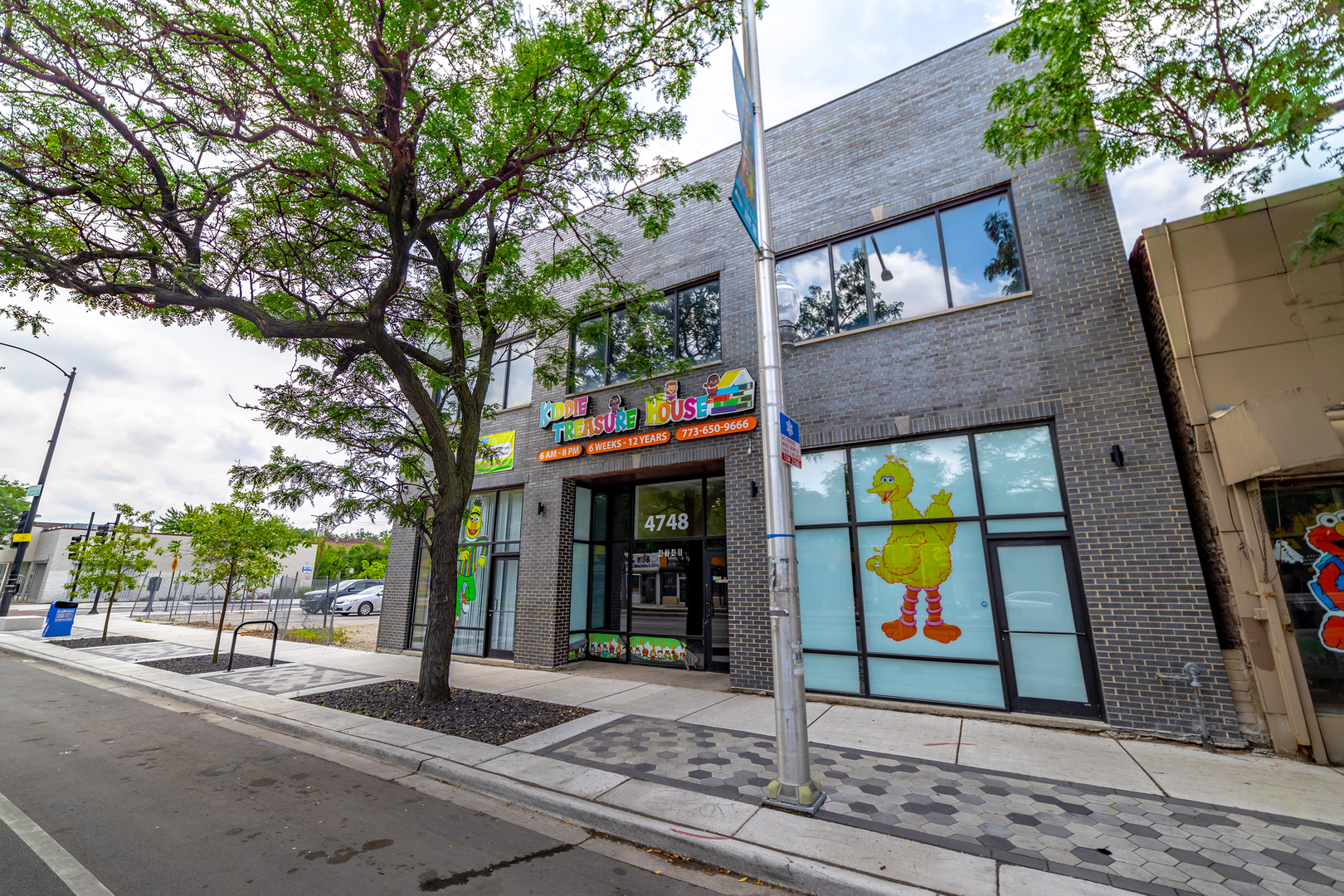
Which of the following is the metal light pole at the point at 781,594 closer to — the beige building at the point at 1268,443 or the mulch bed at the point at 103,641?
the beige building at the point at 1268,443

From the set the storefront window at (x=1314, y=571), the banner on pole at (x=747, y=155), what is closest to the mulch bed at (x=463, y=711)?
the banner on pole at (x=747, y=155)

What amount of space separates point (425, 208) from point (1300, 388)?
1115 centimetres

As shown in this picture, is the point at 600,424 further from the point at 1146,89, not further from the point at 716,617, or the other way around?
the point at 1146,89

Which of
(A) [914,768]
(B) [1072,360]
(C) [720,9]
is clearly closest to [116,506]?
(C) [720,9]

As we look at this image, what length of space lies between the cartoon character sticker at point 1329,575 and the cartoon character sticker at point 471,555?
46.2 feet

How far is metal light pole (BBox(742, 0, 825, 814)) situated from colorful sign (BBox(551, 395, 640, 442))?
604cm

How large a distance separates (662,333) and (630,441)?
229cm

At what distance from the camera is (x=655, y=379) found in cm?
1123

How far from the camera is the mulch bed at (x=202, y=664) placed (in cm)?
1143

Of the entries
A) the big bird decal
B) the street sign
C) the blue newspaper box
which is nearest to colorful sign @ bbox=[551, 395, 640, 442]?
the big bird decal

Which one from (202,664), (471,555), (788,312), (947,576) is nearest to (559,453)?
(471,555)

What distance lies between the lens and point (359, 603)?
2667 centimetres

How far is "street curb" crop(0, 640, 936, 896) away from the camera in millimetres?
3721

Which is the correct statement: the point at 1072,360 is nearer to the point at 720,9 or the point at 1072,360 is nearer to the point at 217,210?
the point at 720,9
